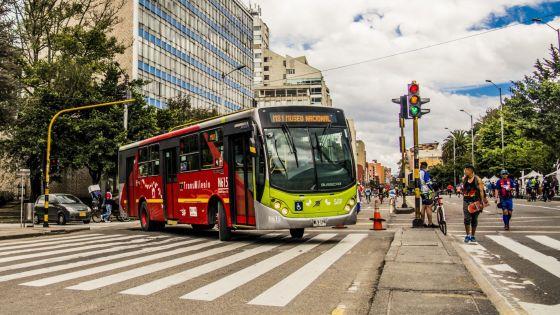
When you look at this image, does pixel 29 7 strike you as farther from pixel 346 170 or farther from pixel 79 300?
pixel 79 300

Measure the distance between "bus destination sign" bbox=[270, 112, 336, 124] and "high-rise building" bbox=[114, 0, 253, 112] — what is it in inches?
1164

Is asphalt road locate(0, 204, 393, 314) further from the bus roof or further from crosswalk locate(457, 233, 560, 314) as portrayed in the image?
the bus roof

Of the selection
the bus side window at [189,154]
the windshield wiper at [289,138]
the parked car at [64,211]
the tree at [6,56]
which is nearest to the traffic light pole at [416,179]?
the windshield wiper at [289,138]

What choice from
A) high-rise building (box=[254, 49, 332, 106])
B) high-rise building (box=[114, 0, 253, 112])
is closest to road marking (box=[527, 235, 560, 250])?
high-rise building (box=[114, 0, 253, 112])

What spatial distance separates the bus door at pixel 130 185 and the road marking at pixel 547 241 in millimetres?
13243

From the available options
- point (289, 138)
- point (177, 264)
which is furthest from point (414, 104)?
point (177, 264)

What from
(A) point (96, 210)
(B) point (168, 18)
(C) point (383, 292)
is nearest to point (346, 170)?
(C) point (383, 292)

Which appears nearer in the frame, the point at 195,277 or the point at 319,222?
the point at 195,277

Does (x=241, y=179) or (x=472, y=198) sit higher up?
(x=241, y=179)

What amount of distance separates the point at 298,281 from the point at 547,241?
23.6 feet

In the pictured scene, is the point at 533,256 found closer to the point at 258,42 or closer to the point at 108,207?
the point at 108,207

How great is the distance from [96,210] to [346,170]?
2142cm

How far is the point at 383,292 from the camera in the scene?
5.95 metres

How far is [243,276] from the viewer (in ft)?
25.0
